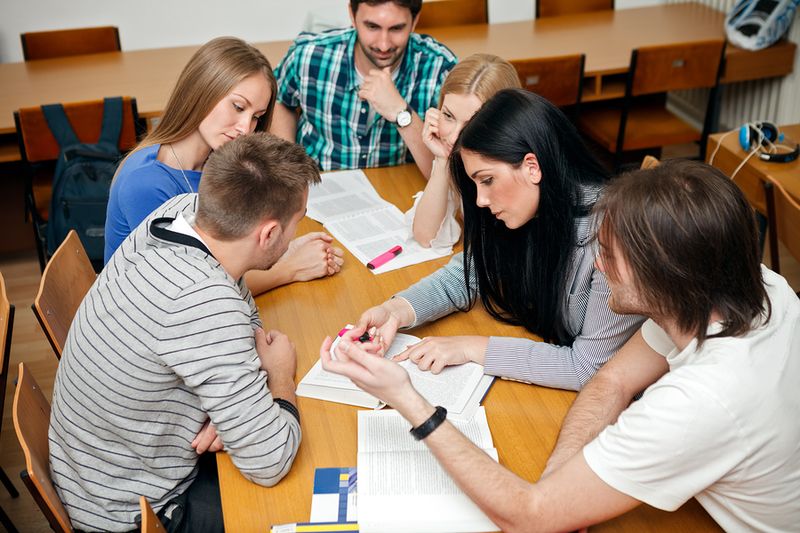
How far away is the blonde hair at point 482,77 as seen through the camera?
87.4 inches

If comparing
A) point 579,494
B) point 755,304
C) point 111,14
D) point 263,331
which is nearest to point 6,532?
point 263,331

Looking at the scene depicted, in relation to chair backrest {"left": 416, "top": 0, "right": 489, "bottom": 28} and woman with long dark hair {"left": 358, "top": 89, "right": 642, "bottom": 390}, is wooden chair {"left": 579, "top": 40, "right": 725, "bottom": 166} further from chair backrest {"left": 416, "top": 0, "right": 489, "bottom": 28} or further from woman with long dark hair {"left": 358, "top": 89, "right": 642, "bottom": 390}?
woman with long dark hair {"left": 358, "top": 89, "right": 642, "bottom": 390}

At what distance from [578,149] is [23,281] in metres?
3.10

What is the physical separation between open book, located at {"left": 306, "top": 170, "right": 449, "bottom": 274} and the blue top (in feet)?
1.52

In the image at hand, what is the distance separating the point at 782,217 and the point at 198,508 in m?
2.05

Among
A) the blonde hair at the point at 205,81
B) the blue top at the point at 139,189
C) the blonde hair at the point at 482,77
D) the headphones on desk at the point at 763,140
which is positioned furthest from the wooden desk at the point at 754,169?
the blue top at the point at 139,189

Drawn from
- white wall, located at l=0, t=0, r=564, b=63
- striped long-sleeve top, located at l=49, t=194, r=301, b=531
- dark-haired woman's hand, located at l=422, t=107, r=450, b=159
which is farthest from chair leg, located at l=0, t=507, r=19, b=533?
white wall, located at l=0, t=0, r=564, b=63

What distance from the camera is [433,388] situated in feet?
5.50

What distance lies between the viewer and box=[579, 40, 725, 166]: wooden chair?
3.74 metres

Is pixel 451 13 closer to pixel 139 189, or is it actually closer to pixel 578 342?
pixel 139 189

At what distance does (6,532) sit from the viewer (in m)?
2.40

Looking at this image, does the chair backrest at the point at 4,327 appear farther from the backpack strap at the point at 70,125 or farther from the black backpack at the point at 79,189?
the backpack strap at the point at 70,125

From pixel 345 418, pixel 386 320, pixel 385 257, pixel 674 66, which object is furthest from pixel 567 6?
pixel 345 418

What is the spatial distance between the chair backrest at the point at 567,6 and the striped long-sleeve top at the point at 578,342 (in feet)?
10.7
